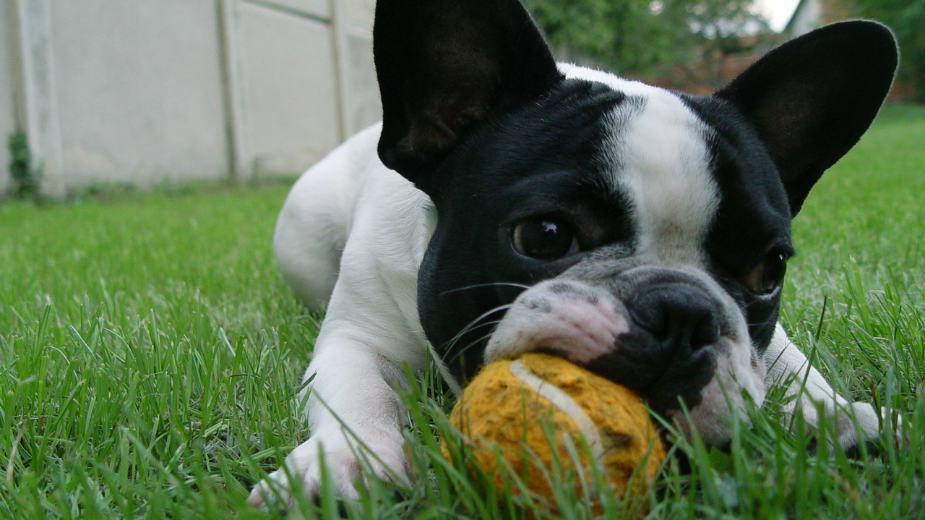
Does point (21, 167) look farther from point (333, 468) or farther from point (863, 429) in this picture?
point (863, 429)

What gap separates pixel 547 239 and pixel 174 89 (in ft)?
28.0

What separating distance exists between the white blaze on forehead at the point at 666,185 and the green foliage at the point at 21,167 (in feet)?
23.7

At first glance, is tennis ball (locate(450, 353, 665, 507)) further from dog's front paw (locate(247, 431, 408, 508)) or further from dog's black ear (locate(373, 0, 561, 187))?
dog's black ear (locate(373, 0, 561, 187))

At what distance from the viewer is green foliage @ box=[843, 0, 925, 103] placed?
82.2 feet

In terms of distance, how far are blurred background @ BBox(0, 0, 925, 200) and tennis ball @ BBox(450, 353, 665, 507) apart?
24.3 ft

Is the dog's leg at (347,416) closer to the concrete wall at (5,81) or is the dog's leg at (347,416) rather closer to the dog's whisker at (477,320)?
the dog's whisker at (477,320)

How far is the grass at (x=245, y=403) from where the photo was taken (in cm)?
116

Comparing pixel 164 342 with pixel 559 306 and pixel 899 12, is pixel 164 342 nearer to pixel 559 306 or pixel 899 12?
pixel 559 306

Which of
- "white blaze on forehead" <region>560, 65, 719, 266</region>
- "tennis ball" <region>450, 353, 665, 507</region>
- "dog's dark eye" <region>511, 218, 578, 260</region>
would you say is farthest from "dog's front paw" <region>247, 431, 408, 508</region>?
"white blaze on forehead" <region>560, 65, 719, 266</region>

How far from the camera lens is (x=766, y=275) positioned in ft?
5.52

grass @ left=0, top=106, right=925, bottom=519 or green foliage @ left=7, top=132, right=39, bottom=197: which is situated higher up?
grass @ left=0, top=106, right=925, bottom=519

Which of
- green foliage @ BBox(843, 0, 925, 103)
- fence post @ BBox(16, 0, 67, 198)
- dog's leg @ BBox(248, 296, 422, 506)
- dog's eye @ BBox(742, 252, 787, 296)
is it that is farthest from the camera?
green foliage @ BBox(843, 0, 925, 103)

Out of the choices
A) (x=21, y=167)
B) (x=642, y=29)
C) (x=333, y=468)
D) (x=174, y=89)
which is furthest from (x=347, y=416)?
(x=642, y=29)

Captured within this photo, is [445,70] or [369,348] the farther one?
[369,348]
